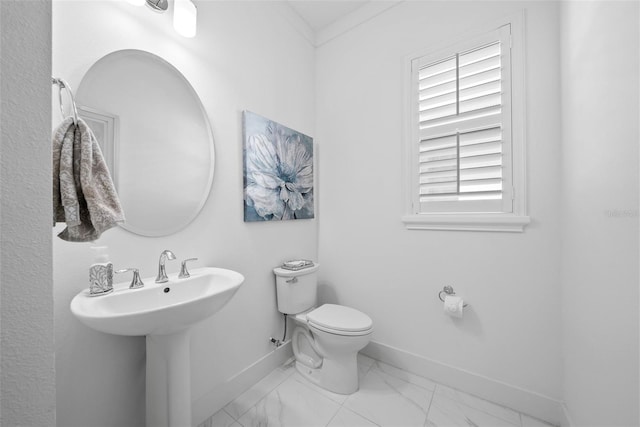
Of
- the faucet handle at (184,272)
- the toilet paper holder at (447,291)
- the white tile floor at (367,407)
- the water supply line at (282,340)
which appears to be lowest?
the white tile floor at (367,407)

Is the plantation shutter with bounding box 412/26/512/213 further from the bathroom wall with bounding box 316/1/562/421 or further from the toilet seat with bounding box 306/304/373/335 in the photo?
the toilet seat with bounding box 306/304/373/335

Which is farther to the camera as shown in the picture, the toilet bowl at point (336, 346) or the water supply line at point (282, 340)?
the water supply line at point (282, 340)

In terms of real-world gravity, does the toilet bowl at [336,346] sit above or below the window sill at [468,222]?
below

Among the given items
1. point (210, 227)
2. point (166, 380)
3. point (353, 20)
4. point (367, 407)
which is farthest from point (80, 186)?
point (353, 20)

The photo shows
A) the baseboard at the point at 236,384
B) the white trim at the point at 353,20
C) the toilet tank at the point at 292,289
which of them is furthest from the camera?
the white trim at the point at 353,20

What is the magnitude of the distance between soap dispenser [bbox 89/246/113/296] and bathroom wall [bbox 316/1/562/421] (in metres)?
1.43

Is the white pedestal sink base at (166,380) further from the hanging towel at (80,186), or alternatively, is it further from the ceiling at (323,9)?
the ceiling at (323,9)

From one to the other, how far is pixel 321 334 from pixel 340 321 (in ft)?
0.44

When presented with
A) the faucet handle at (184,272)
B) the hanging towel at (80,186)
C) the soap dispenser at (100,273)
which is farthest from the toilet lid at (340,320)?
the hanging towel at (80,186)

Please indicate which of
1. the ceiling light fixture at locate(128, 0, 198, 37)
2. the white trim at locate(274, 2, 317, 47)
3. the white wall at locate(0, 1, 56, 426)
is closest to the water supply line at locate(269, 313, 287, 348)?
the white wall at locate(0, 1, 56, 426)

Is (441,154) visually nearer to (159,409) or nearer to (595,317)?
(595,317)

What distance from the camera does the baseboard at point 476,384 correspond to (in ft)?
4.16

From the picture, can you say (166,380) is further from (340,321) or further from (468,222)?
(468,222)

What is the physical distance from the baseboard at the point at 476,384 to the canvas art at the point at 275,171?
1.17 metres
